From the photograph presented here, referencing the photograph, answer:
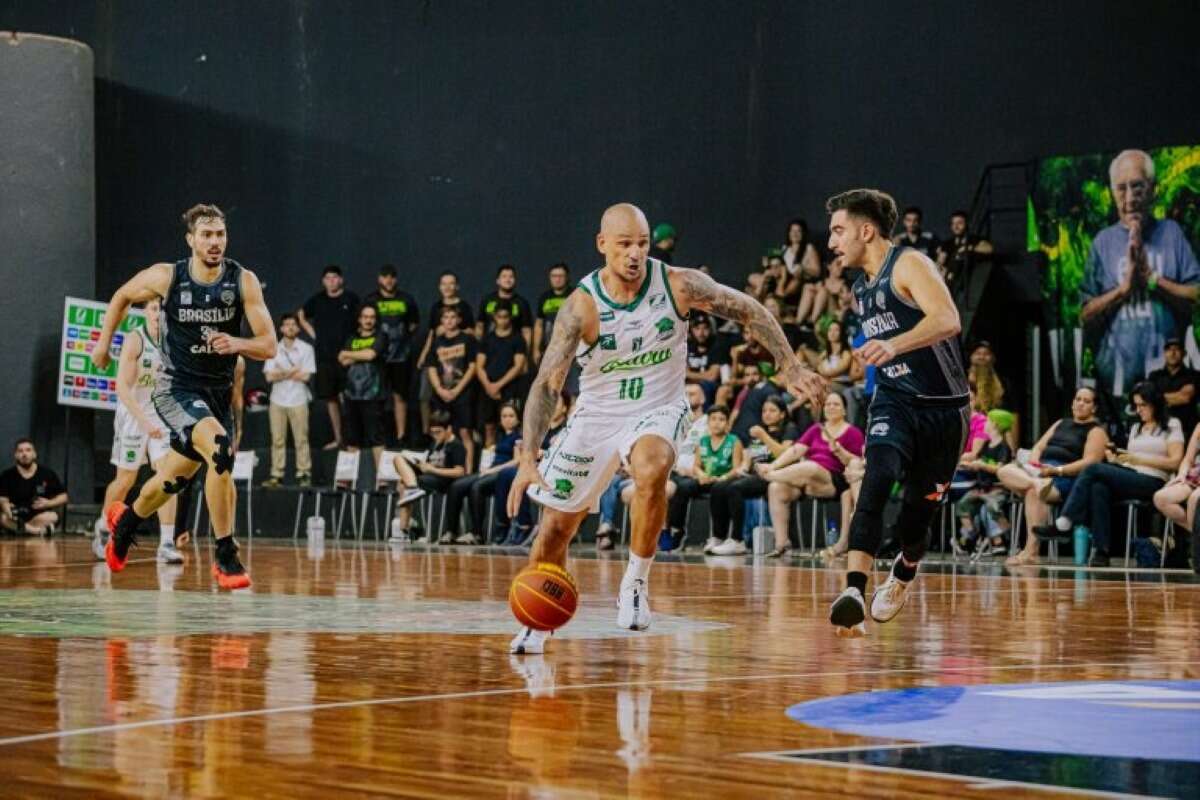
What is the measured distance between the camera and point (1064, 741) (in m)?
4.14

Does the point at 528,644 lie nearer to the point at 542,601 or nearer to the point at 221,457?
the point at 542,601

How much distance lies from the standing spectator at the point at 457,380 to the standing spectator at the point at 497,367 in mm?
120

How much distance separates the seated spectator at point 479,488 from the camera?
58.1ft

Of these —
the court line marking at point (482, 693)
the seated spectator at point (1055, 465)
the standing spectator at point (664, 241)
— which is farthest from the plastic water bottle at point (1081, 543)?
the court line marking at point (482, 693)

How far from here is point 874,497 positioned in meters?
7.33

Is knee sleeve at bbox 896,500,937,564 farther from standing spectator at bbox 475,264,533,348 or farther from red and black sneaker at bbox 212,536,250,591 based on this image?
standing spectator at bbox 475,264,533,348

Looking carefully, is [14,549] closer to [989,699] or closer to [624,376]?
[624,376]

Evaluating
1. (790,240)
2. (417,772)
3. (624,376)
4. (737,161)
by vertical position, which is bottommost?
(417,772)

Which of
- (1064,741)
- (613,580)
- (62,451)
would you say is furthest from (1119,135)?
(1064,741)

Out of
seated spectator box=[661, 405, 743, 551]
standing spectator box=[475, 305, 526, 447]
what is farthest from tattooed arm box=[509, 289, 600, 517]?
standing spectator box=[475, 305, 526, 447]

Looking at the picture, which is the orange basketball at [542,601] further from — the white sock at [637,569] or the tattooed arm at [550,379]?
the white sock at [637,569]

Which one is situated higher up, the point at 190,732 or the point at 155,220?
the point at 155,220

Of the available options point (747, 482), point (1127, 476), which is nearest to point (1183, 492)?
point (1127, 476)

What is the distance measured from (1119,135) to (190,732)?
50.5 feet
